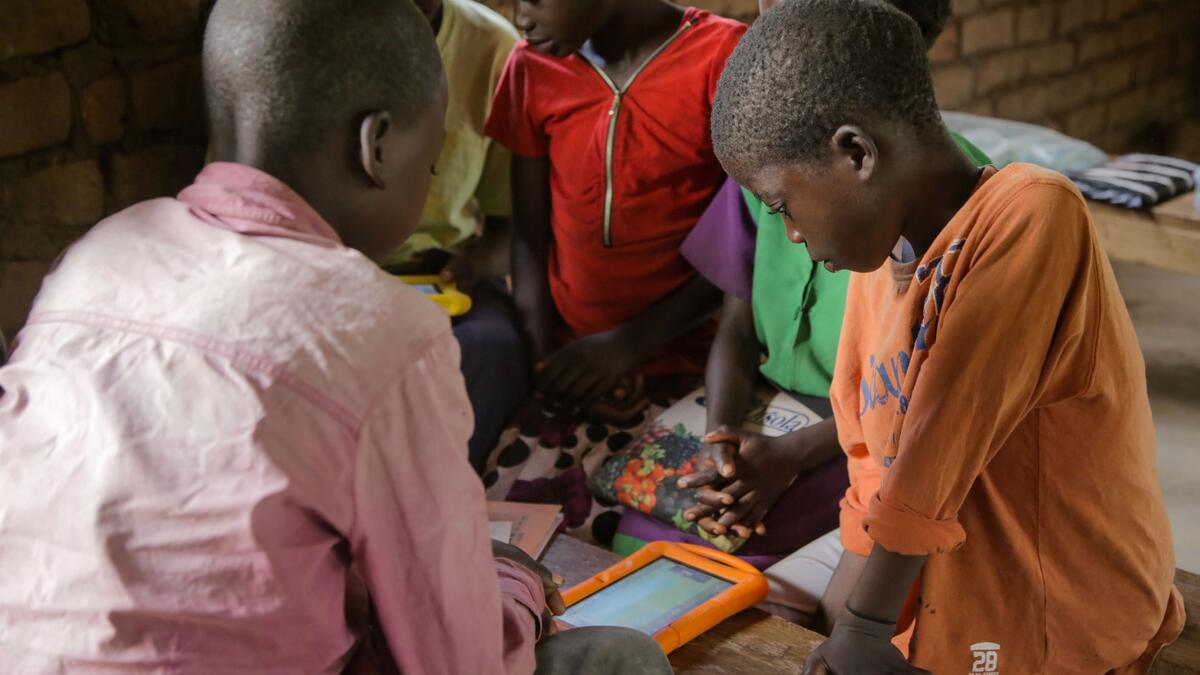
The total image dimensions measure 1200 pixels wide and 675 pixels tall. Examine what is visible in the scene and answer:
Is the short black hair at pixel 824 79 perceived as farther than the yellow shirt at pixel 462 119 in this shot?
No

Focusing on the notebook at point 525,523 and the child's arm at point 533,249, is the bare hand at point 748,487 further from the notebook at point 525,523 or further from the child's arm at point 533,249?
the child's arm at point 533,249

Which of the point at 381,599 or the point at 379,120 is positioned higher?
the point at 379,120

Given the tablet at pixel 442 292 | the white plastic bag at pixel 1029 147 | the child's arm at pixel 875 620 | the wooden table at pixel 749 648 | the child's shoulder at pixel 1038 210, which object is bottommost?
the white plastic bag at pixel 1029 147

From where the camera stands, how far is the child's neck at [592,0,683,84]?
205cm

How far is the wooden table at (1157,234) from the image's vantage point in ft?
9.06

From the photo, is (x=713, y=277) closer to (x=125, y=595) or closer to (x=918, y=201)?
(x=918, y=201)

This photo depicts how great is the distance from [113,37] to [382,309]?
3.56ft

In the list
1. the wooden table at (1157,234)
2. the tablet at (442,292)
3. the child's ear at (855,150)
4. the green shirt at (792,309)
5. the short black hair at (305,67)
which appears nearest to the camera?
the short black hair at (305,67)

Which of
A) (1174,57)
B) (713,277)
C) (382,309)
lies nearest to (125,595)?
(382,309)

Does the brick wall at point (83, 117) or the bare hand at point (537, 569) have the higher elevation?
the brick wall at point (83, 117)

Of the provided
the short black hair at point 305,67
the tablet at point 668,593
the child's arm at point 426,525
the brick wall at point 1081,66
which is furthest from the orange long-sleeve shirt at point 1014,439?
the brick wall at point 1081,66

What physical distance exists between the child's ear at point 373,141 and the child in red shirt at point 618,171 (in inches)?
38.3

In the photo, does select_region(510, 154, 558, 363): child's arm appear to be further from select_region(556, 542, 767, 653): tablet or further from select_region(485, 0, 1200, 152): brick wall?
select_region(485, 0, 1200, 152): brick wall

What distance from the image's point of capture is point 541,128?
2.15 m
